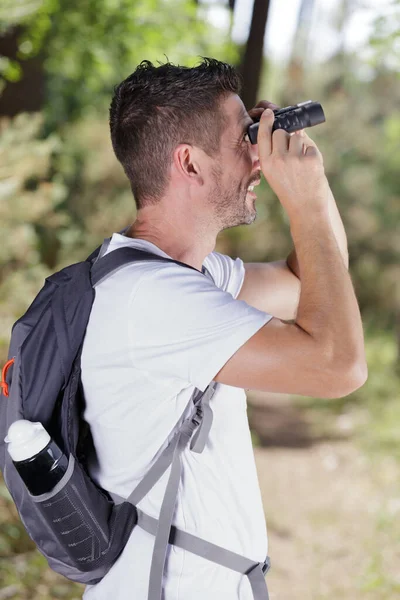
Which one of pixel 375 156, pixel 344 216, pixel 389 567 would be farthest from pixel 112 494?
pixel 375 156

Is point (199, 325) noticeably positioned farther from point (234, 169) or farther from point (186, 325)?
point (234, 169)

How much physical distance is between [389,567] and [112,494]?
4.39 meters

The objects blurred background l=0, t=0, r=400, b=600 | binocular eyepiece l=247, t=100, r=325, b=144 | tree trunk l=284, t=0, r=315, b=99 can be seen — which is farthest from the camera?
tree trunk l=284, t=0, r=315, b=99

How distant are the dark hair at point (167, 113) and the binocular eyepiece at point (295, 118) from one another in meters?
0.10

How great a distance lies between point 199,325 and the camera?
1.41 metres

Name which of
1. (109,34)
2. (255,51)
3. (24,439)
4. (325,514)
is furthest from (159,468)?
(255,51)

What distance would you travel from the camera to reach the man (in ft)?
4.65

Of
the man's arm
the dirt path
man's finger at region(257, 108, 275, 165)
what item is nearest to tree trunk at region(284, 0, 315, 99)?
the dirt path

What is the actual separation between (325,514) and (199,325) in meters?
5.42

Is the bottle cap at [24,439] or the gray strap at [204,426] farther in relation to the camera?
the gray strap at [204,426]

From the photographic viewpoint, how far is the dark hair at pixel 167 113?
1.75m

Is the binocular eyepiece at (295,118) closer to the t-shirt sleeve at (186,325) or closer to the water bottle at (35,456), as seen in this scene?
the t-shirt sleeve at (186,325)

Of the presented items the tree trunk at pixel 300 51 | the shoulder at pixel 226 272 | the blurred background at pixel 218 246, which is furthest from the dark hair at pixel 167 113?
the tree trunk at pixel 300 51

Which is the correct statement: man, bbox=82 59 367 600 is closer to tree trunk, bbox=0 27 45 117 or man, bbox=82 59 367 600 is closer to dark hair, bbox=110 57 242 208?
dark hair, bbox=110 57 242 208
